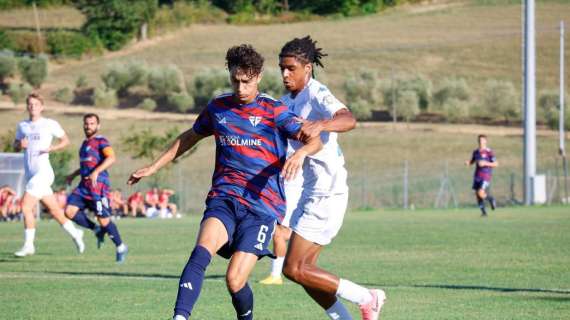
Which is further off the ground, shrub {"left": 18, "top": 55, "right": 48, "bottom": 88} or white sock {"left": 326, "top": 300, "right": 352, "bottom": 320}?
white sock {"left": 326, "top": 300, "right": 352, "bottom": 320}

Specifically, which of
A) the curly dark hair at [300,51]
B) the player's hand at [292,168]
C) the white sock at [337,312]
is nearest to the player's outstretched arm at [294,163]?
the player's hand at [292,168]

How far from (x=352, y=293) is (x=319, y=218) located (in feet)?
2.09

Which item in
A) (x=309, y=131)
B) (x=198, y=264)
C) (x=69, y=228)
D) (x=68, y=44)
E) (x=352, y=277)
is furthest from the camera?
(x=68, y=44)

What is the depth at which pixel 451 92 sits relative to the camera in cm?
7988

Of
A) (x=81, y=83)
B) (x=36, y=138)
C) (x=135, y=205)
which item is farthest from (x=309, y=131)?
(x=81, y=83)

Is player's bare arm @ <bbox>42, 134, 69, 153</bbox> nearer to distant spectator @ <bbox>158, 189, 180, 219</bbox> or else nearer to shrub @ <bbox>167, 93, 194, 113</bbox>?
distant spectator @ <bbox>158, 189, 180, 219</bbox>

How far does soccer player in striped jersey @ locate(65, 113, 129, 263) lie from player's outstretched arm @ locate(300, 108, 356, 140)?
8.40m

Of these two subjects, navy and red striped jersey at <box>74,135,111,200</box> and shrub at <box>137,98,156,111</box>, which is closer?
navy and red striped jersey at <box>74,135,111,200</box>

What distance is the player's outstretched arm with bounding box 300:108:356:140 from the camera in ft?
27.8

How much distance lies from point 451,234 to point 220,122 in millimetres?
15435

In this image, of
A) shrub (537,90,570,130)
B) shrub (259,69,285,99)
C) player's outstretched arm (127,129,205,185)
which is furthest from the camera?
shrub (259,69,285,99)

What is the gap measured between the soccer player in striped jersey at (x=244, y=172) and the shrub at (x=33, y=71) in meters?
76.8

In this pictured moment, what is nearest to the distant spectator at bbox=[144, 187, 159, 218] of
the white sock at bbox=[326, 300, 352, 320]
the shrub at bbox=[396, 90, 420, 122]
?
the white sock at bbox=[326, 300, 352, 320]

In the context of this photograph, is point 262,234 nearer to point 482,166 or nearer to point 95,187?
point 95,187
